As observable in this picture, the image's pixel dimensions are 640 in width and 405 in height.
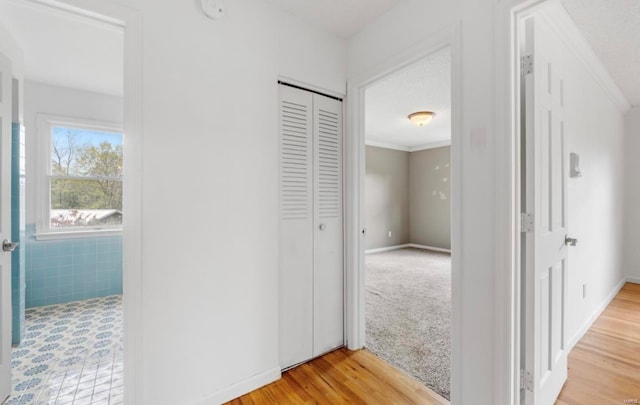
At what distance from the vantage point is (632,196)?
3990 millimetres

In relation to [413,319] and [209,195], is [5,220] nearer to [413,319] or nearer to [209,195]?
[209,195]

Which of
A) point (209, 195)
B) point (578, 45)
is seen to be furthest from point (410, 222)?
point (209, 195)

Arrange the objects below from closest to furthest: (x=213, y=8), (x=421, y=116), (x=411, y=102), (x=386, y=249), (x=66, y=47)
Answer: (x=213, y=8), (x=66, y=47), (x=411, y=102), (x=421, y=116), (x=386, y=249)

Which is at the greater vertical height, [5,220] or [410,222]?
[5,220]

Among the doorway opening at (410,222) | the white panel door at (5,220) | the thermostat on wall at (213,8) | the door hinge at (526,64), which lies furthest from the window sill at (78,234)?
the door hinge at (526,64)

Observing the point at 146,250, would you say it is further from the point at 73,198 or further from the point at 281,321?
the point at 73,198

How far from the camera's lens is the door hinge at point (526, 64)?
137 cm

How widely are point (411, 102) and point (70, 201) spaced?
452cm

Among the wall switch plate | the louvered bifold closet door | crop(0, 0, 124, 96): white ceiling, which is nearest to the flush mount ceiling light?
the wall switch plate

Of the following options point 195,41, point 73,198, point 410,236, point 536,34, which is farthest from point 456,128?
point 410,236

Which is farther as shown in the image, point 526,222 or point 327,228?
point 327,228

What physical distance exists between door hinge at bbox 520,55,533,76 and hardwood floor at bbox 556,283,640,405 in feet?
6.23

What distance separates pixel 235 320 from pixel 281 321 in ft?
1.16

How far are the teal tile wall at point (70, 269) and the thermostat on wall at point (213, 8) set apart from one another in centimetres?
319
